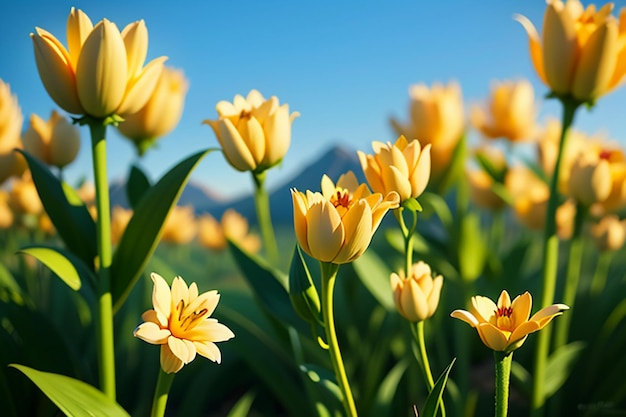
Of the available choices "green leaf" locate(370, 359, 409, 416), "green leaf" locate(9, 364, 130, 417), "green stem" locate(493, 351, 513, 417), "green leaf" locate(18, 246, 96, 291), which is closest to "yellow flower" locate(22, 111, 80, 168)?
"green leaf" locate(18, 246, 96, 291)

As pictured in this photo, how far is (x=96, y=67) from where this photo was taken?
0.47 m

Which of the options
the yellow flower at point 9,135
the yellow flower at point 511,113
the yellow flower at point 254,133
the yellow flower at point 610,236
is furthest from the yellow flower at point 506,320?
the yellow flower at point 511,113

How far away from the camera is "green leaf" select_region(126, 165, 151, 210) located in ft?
2.51

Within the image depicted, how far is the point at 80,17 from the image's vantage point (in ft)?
1.58

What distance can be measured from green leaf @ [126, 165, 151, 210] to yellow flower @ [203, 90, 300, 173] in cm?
25

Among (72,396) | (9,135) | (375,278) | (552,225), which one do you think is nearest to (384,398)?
(375,278)

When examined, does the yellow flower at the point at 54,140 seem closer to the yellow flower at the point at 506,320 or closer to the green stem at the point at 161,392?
the green stem at the point at 161,392

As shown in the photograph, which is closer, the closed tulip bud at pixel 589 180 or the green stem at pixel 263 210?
the green stem at pixel 263 210

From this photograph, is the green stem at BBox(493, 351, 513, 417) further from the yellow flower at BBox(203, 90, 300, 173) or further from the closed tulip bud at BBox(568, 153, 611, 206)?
Answer: the closed tulip bud at BBox(568, 153, 611, 206)

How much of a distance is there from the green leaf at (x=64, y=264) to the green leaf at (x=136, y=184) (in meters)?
0.21

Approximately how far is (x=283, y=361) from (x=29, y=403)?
0.43 meters

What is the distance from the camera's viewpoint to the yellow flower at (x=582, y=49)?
0.59m

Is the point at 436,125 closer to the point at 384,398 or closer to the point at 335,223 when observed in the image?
the point at 384,398

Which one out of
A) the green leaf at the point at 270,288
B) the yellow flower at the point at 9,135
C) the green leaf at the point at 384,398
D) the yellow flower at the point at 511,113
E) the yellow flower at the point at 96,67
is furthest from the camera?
the yellow flower at the point at 511,113
